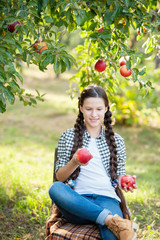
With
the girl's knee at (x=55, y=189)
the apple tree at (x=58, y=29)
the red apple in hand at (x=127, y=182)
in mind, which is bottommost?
the girl's knee at (x=55, y=189)

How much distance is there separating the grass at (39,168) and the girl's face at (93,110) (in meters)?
0.92

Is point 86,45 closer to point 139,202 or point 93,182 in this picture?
point 93,182

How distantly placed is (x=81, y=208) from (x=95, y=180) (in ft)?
1.14

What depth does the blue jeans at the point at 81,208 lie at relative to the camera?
1.92m

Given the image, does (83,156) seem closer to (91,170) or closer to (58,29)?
(91,170)

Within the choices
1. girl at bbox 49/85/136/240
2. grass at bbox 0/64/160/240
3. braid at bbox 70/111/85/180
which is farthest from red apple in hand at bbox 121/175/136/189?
grass at bbox 0/64/160/240

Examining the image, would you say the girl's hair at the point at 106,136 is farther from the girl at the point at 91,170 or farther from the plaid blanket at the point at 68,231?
the plaid blanket at the point at 68,231

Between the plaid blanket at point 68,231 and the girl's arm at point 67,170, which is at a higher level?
the girl's arm at point 67,170

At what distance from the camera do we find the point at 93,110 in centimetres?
230

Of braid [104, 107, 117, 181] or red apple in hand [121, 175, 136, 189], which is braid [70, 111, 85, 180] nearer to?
braid [104, 107, 117, 181]

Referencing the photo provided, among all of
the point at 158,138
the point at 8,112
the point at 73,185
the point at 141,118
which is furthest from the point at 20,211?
the point at 8,112

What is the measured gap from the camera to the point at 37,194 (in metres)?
3.22

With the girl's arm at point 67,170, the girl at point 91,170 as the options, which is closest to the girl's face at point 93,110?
the girl at point 91,170

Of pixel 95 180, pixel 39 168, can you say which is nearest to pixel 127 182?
pixel 95 180
